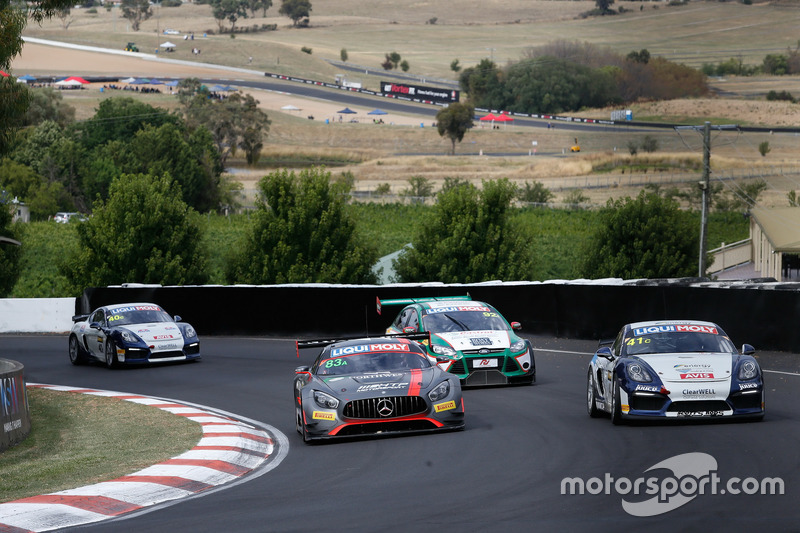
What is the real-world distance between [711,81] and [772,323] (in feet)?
318

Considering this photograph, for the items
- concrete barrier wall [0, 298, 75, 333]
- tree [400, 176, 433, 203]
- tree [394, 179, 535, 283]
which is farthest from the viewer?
tree [400, 176, 433, 203]

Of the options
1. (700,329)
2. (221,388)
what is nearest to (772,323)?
(700,329)

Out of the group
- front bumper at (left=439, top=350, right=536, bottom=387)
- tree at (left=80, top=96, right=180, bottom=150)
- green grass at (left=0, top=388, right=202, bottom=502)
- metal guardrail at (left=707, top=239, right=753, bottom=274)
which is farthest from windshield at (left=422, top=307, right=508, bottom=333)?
tree at (left=80, top=96, right=180, bottom=150)

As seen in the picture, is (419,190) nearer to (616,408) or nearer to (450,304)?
(450,304)

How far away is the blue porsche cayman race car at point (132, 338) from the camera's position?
2500cm

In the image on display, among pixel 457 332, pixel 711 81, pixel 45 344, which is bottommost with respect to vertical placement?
pixel 45 344

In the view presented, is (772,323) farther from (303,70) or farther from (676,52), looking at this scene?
(303,70)

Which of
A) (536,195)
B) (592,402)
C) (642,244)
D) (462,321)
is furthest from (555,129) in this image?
(592,402)

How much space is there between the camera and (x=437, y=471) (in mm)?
10883

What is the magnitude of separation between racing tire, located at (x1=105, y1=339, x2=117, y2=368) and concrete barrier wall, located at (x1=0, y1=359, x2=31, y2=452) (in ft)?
35.9

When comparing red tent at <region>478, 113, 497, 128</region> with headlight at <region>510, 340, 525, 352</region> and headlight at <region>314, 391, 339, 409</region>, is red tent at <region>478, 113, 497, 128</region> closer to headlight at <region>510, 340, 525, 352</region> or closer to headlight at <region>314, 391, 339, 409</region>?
headlight at <region>510, 340, 525, 352</region>

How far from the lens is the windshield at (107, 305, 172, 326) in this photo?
25.7 meters

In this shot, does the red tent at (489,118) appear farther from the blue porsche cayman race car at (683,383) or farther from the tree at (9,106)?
the blue porsche cayman race car at (683,383)

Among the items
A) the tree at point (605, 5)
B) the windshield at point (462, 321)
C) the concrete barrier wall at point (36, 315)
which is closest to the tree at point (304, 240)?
the concrete barrier wall at point (36, 315)
